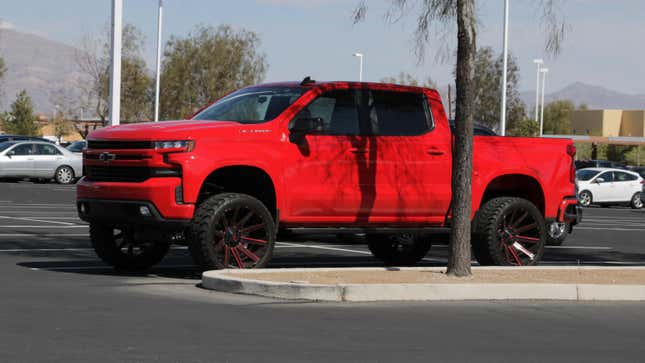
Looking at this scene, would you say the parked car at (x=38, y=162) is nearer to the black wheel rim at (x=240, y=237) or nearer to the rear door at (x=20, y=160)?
the rear door at (x=20, y=160)

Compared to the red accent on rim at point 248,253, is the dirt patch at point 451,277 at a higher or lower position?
lower

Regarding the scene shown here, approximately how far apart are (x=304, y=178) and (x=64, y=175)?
31.4 metres

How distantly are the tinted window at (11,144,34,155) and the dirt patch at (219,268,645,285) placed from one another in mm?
31289

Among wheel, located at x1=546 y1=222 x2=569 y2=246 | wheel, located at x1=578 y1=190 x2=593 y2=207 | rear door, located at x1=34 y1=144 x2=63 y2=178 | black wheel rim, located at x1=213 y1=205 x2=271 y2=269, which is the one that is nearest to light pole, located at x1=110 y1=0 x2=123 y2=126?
wheel, located at x1=546 y1=222 x2=569 y2=246

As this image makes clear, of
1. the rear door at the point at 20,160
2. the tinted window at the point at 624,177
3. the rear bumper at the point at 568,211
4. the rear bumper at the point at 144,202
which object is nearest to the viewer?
the rear bumper at the point at 144,202

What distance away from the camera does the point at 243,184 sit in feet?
46.9

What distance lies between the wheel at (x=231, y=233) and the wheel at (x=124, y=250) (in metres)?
1.15

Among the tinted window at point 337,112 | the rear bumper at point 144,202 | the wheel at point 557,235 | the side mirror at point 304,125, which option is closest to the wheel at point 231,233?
the rear bumper at point 144,202

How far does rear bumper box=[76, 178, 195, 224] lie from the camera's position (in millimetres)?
13188

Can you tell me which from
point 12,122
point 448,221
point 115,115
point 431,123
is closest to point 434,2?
point 431,123

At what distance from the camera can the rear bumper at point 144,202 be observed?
43.3 feet

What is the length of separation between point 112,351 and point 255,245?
539 cm

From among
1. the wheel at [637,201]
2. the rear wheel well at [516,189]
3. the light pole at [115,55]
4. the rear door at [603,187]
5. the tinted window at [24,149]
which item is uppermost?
the light pole at [115,55]

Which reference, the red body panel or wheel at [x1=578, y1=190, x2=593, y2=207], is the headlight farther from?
wheel at [x1=578, y1=190, x2=593, y2=207]
